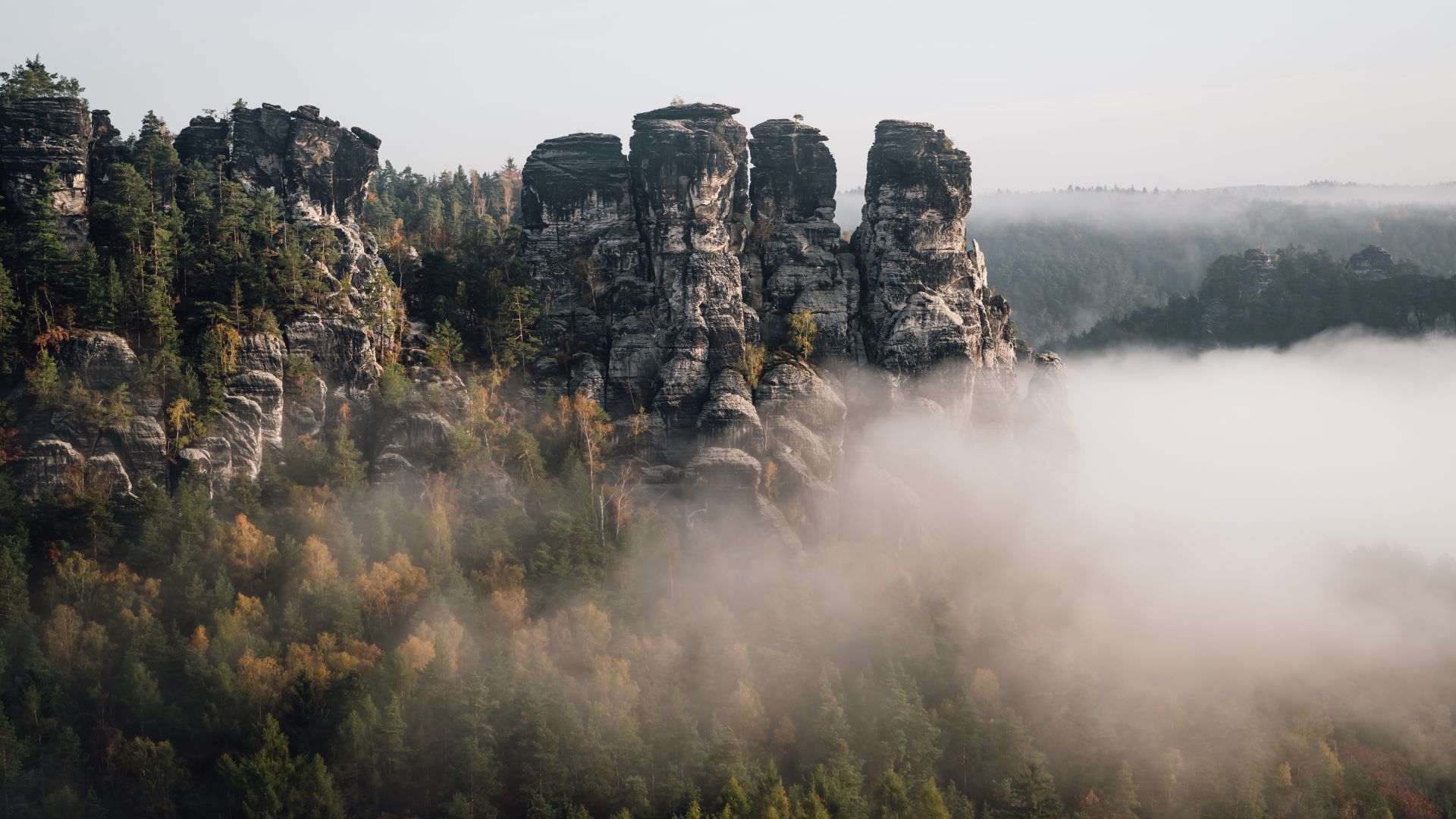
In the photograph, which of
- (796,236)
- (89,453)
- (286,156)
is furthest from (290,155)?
(796,236)

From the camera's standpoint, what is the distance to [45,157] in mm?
68125

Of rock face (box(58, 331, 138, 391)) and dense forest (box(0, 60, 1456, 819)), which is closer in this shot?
dense forest (box(0, 60, 1456, 819))

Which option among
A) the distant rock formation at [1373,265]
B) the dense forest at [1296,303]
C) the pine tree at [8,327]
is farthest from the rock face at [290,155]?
the distant rock formation at [1373,265]

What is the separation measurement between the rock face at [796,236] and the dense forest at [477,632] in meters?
13.9

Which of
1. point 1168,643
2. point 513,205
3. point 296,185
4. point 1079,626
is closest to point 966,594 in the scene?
point 1079,626

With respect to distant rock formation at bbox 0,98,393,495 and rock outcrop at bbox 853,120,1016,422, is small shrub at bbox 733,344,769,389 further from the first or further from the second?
distant rock formation at bbox 0,98,393,495

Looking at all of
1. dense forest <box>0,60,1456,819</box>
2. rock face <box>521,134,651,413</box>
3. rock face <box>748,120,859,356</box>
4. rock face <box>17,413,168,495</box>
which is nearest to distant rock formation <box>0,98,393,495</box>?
rock face <box>17,413,168,495</box>

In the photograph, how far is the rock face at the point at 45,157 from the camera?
67.8m

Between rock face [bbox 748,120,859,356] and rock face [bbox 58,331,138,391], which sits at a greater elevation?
rock face [bbox 748,120,859,356]

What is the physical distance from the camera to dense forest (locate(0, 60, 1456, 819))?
5806 centimetres

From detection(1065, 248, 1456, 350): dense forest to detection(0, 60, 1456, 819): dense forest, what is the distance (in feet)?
245

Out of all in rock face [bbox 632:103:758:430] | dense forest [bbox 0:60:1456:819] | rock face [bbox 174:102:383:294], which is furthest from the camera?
rock face [bbox 632:103:758:430]

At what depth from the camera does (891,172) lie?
272ft

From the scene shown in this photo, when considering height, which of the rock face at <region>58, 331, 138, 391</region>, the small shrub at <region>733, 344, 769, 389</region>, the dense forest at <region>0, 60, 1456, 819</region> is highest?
the small shrub at <region>733, 344, 769, 389</region>
